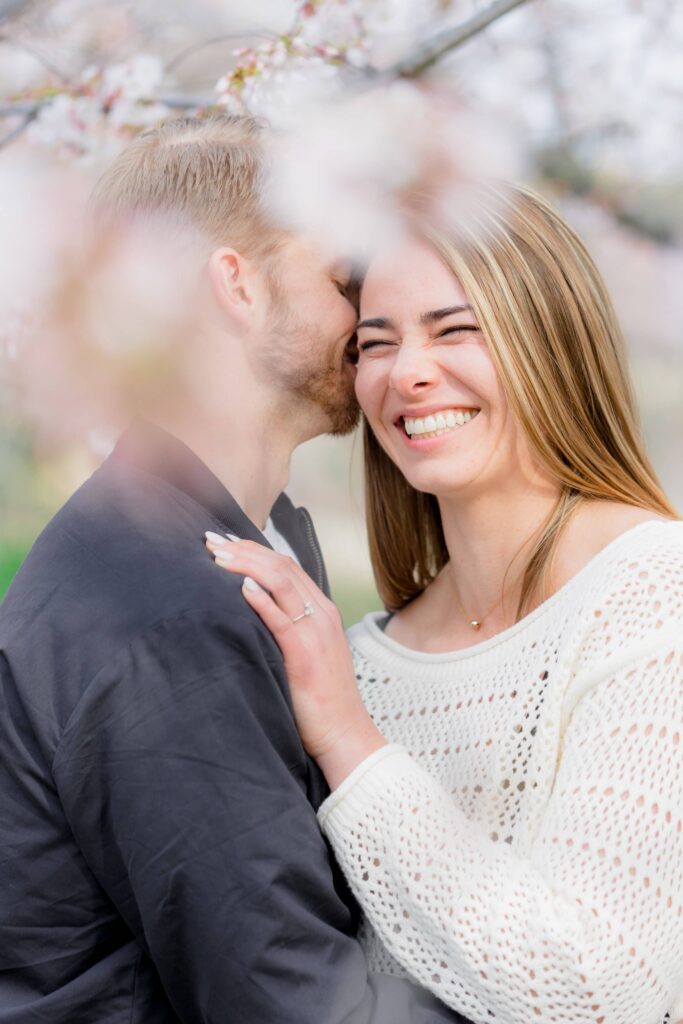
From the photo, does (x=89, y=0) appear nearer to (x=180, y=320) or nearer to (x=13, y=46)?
(x=13, y=46)

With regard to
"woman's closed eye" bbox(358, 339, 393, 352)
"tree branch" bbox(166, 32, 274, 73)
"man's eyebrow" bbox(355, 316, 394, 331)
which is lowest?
"woman's closed eye" bbox(358, 339, 393, 352)

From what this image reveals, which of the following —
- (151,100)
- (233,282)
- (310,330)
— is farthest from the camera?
(151,100)

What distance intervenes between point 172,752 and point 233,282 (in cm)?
58

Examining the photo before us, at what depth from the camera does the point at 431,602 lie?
183 centimetres

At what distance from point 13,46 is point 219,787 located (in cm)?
98

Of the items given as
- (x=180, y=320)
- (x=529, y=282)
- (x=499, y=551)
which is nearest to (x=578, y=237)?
(x=529, y=282)

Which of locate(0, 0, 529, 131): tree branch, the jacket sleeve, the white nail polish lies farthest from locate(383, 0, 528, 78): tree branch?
the jacket sleeve

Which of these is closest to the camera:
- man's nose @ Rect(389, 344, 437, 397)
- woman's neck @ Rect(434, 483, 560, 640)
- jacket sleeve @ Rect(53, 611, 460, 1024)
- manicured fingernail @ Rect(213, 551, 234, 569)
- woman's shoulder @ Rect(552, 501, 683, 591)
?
jacket sleeve @ Rect(53, 611, 460, 1024)

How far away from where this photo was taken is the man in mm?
1092

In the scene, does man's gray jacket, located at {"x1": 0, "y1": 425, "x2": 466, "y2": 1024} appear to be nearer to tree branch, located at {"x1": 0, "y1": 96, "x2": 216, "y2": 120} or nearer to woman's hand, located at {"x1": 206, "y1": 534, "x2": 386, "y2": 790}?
woman's hand, located at {"x1": 206, "y1": 534, "x2": 386, "y2": 790}

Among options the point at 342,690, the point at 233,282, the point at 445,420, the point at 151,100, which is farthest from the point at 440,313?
the point at 151,100

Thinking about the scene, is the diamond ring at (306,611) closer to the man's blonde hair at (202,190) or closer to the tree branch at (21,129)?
the man's blonde hair at (202,190)

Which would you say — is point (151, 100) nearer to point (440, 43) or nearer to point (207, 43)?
point (207, 43)

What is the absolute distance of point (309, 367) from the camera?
1483mm
